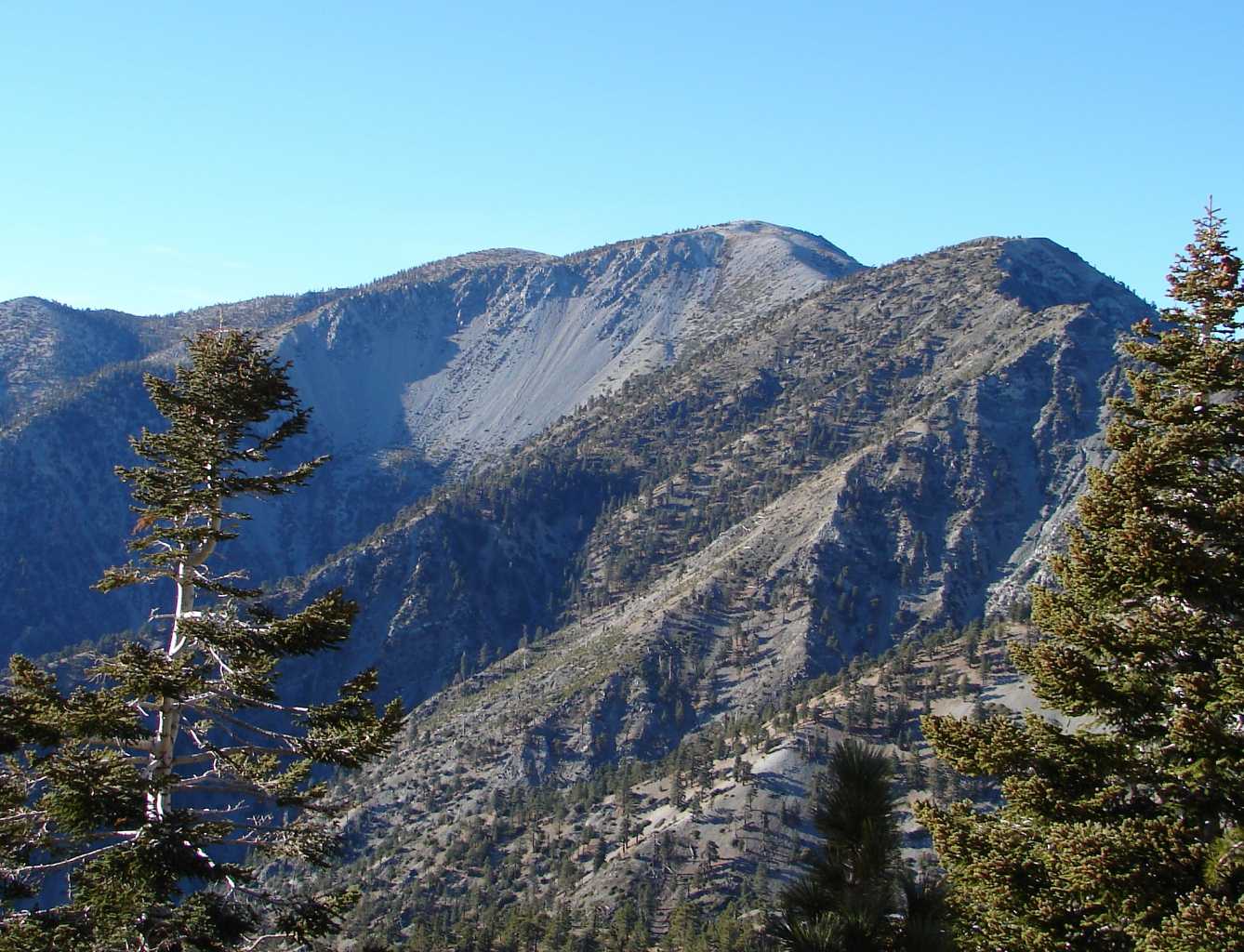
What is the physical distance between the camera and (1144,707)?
40.2ft

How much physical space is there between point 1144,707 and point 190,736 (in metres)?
14.3

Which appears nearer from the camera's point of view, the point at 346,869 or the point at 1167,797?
the point at 1167,797

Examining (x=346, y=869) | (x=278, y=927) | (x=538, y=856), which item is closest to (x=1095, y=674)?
(x=278, y=927)

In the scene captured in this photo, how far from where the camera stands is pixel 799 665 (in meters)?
170

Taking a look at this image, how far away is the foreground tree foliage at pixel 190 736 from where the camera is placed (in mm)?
13062

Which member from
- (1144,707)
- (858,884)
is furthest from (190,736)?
(1144,707)

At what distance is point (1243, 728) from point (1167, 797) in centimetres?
139

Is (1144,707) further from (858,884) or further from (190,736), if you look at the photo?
(190,736)

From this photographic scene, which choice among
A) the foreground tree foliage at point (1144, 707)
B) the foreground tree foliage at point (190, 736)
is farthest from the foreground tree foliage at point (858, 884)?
the foreground tree foliage at point (190, 736)

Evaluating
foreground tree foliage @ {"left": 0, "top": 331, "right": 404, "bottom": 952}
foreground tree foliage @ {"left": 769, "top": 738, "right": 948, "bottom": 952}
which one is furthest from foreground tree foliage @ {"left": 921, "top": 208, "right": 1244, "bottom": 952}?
foreground tree foliage @ {"left": 0, "top": 331, "right": 404, "bottom": 952}

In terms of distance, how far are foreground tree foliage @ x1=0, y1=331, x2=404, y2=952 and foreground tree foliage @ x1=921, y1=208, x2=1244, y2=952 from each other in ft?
31.2

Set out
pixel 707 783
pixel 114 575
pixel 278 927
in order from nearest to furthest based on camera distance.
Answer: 1. pixel 278 927
2. pixel 114 575
3. pixel 707 783

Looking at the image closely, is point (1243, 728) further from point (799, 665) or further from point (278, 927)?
point (799, 665)

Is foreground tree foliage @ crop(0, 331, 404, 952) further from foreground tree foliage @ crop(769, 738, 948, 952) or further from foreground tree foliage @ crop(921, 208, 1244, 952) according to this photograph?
foreground tree foliage @ crop(921, 208, 1244, 952)
